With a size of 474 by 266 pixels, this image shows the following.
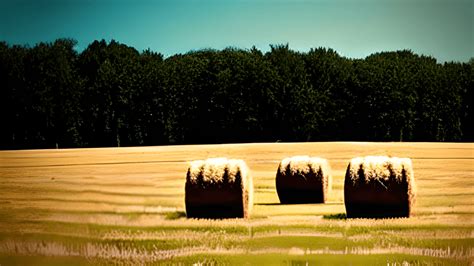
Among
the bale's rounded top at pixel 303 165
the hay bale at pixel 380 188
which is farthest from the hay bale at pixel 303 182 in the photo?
the hay bale at pixel 380 188

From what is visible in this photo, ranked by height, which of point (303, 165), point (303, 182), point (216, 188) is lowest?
point (303, 182)

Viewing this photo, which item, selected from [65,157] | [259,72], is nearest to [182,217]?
[65,157]

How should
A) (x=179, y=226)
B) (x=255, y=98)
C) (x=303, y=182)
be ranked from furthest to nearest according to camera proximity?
(x=255, y=98)
(x=303, y=182)
(x=179, y=226)

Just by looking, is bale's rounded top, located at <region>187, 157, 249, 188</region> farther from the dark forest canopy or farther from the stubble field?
the dark forest canopy

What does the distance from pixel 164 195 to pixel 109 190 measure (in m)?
1.85

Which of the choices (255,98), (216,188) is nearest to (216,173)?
(216,188)

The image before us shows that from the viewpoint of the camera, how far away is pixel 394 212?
12.5 meters

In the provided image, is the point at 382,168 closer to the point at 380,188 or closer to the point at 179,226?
the point at 380,188

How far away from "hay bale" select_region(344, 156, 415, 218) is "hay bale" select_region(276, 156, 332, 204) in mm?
3092

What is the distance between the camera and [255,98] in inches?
1647

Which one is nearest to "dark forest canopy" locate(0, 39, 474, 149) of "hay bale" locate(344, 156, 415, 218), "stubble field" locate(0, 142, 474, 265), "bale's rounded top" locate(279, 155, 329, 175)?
"stubble field" locate(0, 142, 474, 265)

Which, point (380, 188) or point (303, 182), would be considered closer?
point (380, 188)

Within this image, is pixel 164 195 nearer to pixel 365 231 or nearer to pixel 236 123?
pixel 365 231

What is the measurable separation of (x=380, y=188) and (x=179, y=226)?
3.82 metres
